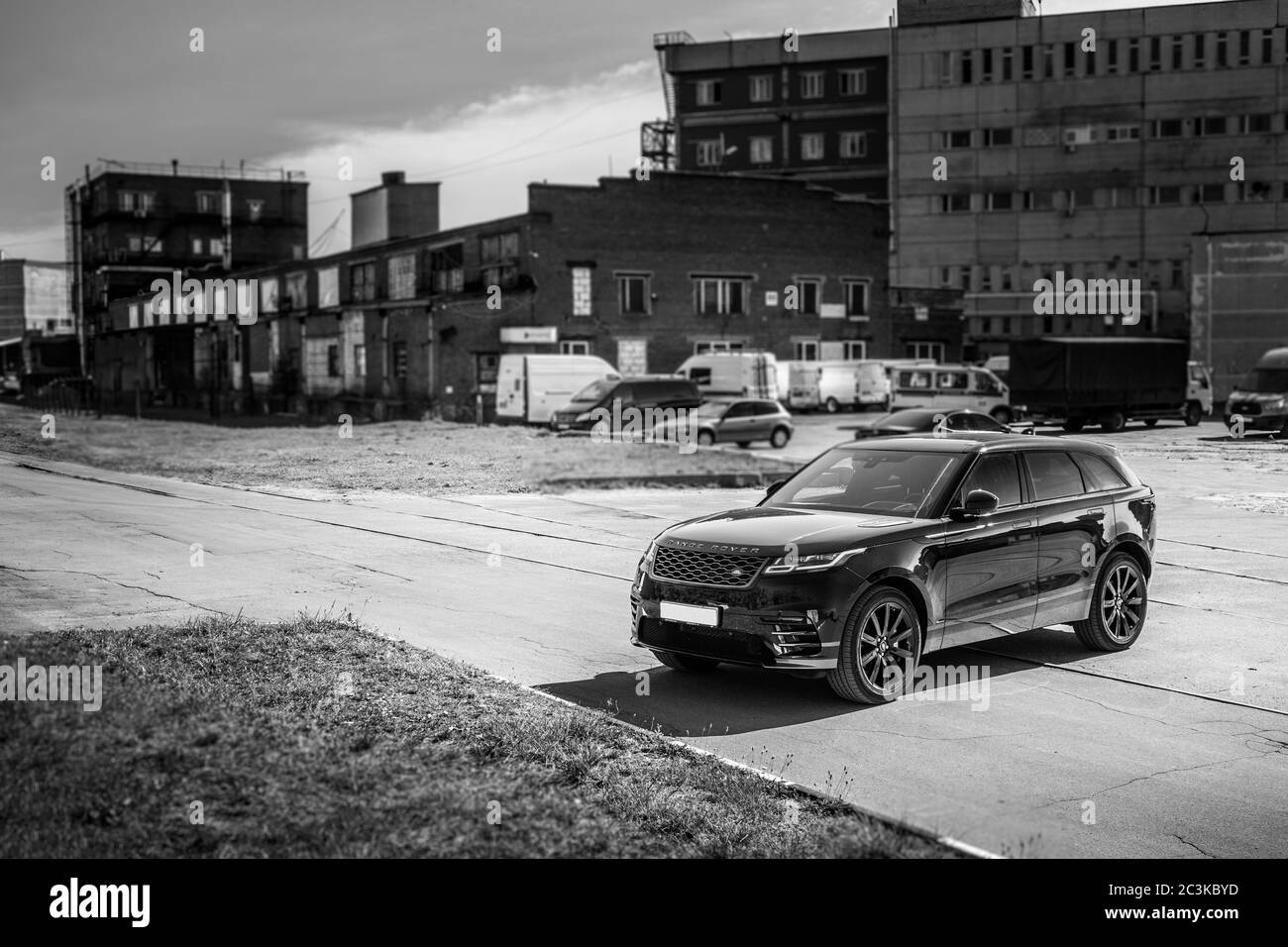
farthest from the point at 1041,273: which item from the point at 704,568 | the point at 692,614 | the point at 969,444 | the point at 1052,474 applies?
the point at 692,614

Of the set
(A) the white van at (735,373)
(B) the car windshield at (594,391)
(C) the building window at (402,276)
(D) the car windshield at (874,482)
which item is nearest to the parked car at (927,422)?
(B) the car windshield at (594,391)

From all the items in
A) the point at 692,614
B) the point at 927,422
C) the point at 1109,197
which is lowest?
the point at 692,614

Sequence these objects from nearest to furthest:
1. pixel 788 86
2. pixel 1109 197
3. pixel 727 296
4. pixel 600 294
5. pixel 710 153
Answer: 1. pixel 600 294
2. pixel 727 296
3. pixel 1109 197
4. pixel 788 86
5. pixel 710 153

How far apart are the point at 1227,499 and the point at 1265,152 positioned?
65267mm

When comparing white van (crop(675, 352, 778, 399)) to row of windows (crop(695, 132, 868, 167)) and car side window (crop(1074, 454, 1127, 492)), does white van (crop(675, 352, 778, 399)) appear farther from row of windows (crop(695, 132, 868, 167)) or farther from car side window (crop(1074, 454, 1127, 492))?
row of windows (crop(695, 132, 868, 167))

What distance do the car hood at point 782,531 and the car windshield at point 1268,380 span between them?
3490cm

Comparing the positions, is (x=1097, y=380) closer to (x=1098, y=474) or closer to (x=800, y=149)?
(x=1098, y=474)

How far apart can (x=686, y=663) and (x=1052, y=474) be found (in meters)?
3.34

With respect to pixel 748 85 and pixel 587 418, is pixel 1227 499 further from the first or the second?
pixel 748 85

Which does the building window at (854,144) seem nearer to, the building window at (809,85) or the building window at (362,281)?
the building window at (809,85)

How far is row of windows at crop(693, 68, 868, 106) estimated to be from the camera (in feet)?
289

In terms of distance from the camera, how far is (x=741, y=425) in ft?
122
